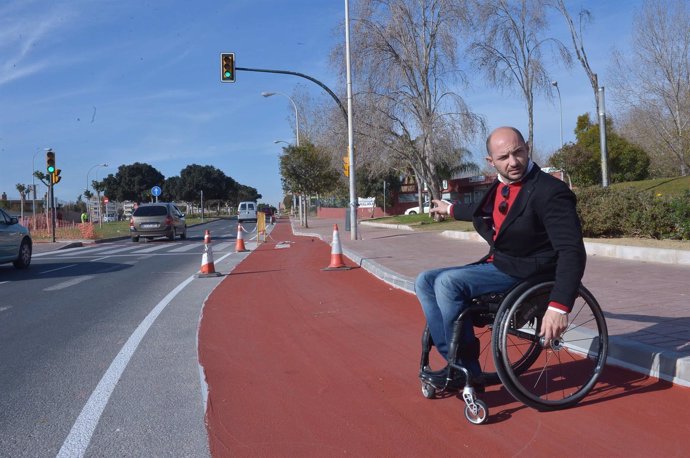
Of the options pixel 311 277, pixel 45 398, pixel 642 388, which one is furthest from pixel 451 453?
pixel 311 277

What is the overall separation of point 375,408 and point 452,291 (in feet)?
3.18

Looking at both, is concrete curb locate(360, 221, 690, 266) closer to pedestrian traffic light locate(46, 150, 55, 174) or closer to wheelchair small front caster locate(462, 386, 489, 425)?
wheelchair small front caster locate(462, 386, 489, 425)

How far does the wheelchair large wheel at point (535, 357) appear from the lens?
11.4ft

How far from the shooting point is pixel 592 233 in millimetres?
12812

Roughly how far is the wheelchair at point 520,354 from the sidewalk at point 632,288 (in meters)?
0.42

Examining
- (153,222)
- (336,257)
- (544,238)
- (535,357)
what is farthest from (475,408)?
(153,222)

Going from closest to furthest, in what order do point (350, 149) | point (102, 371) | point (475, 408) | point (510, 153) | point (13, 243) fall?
point (475, 408) < point (510, 153) < point (102, 371) < point (13, 243) < point (350, 149)

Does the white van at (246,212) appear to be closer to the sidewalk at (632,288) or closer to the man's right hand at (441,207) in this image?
the sidewalk at (632,288)

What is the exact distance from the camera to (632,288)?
7.45m

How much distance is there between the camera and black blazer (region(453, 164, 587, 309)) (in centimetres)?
338

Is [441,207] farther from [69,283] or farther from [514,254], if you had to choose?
[69,283]

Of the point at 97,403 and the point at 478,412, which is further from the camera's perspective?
the point at 97,403

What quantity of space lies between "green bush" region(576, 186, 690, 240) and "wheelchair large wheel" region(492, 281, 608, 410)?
748cm

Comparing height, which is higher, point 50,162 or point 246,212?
point 50,162
